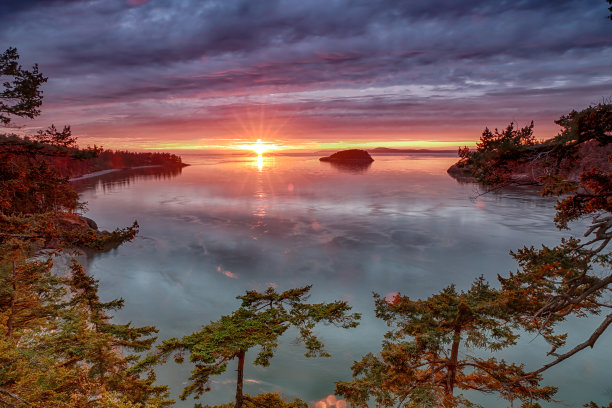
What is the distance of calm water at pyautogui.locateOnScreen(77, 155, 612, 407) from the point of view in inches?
968

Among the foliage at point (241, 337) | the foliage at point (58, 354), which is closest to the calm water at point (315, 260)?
the foliage at point (241, 337)

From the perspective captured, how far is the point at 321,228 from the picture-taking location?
216 feet

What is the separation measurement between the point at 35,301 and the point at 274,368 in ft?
50.2

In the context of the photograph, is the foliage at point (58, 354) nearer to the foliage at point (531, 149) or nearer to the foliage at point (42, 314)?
the foliage at point (42, 314)

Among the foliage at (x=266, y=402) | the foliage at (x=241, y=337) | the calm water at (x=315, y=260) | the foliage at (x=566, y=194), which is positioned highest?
the foliage at (x=566, y=194)

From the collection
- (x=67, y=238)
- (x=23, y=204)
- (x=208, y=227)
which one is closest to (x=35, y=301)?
(x=67, y=238)

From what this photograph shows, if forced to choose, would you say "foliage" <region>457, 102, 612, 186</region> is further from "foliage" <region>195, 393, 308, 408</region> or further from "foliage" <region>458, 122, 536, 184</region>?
"foliage" <region>195, 393, 308, 408</region>

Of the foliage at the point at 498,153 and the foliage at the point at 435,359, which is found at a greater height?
the foliage at the point at 498,153

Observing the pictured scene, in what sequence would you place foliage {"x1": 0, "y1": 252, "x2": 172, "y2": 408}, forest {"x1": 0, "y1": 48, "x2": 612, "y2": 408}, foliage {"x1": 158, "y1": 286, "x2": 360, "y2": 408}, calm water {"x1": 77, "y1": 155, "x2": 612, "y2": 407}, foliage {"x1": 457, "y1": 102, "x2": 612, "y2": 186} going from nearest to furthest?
foliage {"x1": 457, "y1": 102, "x2": 612, "y2": 186} < forest {"x1": 0, "y1": 48, "x2": 612, "y2": 408} < foliage {"x1": 0, "y1": 252, "x2": 172, "y2": 408} < foliage {"x1": 158, "y1": 286, "x2": 360, "y2": 408} < calm water {"x1": 77, "y1": 155, "x2": 612, "y2": 407}

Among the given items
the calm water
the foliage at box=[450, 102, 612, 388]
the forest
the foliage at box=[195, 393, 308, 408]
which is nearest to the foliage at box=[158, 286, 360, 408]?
the forest

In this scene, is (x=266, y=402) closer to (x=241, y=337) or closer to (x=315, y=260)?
(x=241, y=337)

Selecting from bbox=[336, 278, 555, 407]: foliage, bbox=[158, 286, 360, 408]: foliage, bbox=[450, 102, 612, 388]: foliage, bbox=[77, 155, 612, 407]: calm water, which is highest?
bbox=[450, 102, 612, 388]: foliage

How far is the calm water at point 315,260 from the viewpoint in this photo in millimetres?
24594

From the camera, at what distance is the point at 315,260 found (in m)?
47.5
